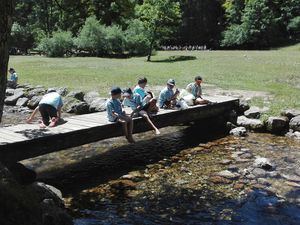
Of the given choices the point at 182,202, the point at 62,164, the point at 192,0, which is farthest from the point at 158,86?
the point at 192,0

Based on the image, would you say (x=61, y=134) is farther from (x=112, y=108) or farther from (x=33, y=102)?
(x=33, y=102)

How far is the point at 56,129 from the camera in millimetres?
11680

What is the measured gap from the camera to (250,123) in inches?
641

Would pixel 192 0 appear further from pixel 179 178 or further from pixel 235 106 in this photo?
pixel 179 178

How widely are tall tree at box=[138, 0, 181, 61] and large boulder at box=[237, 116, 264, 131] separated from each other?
80.8ft

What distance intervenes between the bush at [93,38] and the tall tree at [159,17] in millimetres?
7451

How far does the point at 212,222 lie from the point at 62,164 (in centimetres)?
542

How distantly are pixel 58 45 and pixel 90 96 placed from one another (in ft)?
98.1

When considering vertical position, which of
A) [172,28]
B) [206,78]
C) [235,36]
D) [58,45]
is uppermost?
[235,36]

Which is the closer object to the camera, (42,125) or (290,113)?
(42,125)

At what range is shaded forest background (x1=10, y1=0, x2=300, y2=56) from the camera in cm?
4766

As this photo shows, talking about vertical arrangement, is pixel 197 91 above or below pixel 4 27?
below

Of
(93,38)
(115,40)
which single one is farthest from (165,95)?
(93,38)

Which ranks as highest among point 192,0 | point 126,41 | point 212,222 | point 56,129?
point 192,0
